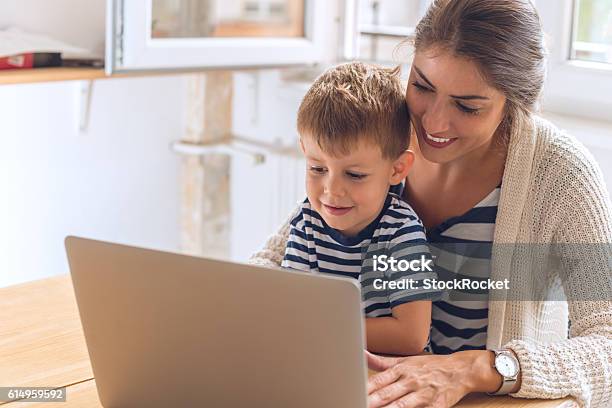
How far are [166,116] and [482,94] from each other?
169 centimetres

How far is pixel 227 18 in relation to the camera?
2.52 m

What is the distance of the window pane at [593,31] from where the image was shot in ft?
7.41

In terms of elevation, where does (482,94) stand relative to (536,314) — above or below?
above

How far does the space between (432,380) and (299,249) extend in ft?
1.09

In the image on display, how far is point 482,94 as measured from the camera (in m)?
1.40

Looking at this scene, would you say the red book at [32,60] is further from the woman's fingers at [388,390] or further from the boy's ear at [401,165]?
the woman's fingers at [388,390]

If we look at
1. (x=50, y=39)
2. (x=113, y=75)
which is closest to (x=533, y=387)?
(x=113, y=75)

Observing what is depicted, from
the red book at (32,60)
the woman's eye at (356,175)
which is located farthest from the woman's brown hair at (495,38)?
the red book at (32,60)

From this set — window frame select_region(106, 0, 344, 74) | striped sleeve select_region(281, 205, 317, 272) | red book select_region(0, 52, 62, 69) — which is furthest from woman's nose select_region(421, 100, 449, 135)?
red book select_region(0, 52, 62, 69)

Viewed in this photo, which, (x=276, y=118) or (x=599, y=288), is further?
(x=276, y=118)

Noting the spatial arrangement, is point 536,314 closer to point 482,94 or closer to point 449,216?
point 449,216

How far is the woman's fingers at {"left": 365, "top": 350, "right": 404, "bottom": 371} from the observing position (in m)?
1.28

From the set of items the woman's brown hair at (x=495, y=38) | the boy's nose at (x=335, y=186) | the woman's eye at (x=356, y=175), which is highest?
the woman's brown hair at (x=495, y=38)

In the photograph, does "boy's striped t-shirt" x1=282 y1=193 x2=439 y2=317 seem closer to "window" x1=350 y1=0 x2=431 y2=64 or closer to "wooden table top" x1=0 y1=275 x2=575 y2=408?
"wooden table top" x1=0 y1=275 x2=575 y2=408
